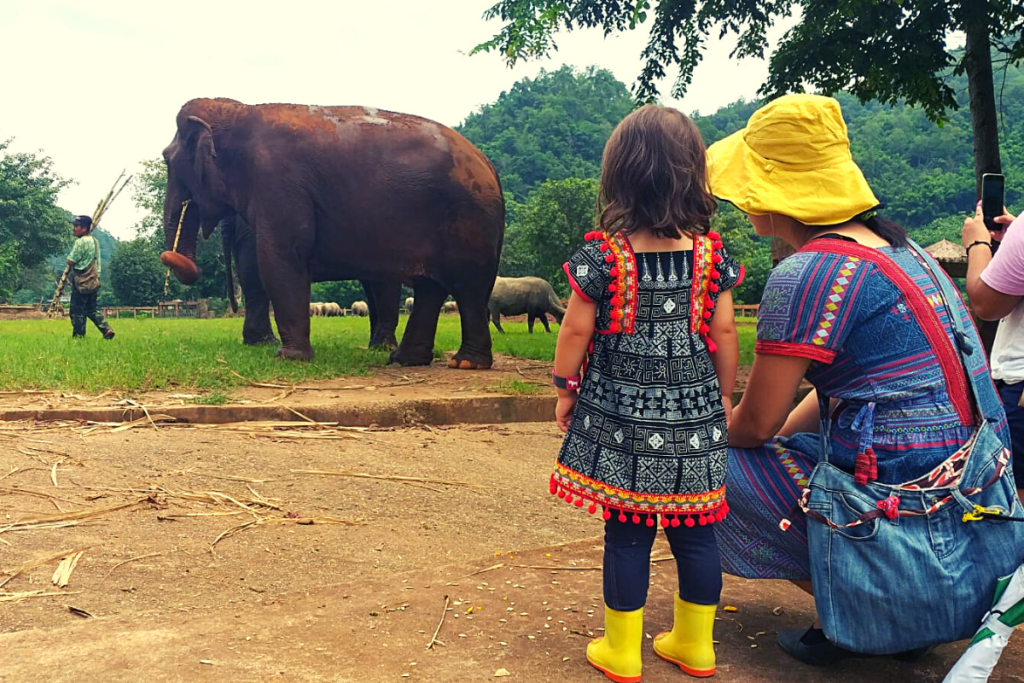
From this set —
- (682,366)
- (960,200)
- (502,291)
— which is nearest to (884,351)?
(682,366)

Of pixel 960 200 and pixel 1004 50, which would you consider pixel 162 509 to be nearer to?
pixel 1004 50

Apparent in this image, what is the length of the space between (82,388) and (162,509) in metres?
2.77

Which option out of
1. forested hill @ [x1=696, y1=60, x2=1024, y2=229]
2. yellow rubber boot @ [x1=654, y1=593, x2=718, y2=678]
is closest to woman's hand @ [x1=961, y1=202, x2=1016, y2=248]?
yellow rubber boot @ [x1=654, y1=593, x2=718, y2=678]

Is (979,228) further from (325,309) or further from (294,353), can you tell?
(325,309)

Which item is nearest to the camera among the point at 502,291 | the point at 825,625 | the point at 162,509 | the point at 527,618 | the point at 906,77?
the point at 825,625

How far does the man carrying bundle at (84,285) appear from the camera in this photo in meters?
10.9

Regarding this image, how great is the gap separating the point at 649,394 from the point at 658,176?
0.57m

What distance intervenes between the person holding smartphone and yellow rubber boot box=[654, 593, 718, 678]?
1174 millimetres

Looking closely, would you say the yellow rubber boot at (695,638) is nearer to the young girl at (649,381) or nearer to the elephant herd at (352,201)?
the young girl at (649,381)

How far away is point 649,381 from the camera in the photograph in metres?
2.34

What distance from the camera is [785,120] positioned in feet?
7.87

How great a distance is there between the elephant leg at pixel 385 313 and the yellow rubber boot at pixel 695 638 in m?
7.84

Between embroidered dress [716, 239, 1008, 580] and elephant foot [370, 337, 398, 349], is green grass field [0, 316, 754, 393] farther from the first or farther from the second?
embroidered dress [716, 239, 1008, 580]

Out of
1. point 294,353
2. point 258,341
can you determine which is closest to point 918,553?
point 294,353
